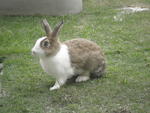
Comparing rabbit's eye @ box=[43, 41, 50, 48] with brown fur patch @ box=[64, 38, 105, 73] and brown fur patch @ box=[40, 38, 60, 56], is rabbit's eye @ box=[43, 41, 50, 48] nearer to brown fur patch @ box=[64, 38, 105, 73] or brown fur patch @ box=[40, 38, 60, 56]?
brown fur patch @ box=[40, 38, 60, 56]

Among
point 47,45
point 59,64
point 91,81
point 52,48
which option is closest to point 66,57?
point 59,64

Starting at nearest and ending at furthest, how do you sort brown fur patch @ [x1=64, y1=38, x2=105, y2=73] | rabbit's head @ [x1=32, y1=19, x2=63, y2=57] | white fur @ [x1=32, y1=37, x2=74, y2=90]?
rabbit's head @ [x1=32, y1=19, x2=63, y2=57] → white fur @ [x1=32, y1=37, x2=74, y2=90] → brown fur patch @ [x1=64, y1=38, x2=105, y2=73]

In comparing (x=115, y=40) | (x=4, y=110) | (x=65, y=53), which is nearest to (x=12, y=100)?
(x=4, y=110)

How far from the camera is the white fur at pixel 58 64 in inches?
237

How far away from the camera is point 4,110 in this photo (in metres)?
5.50

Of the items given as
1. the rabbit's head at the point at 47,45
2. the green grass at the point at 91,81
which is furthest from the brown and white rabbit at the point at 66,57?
the green grass at the point at 91,81

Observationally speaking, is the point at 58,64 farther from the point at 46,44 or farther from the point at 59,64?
the point at 46,44

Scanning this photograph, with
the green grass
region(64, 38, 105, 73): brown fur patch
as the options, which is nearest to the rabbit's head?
region(64, 38, 105, 73): brown fur patch

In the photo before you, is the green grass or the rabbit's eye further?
the rabbit's eye

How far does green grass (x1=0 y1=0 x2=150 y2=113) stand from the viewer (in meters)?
5.62

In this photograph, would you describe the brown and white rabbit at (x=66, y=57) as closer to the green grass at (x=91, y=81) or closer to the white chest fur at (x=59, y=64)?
the white chest fur at (x=59, y=64)

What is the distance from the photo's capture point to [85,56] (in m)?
6.32

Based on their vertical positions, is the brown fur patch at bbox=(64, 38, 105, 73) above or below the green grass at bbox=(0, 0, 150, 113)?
above

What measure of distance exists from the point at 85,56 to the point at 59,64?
48cm
